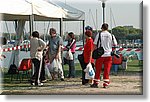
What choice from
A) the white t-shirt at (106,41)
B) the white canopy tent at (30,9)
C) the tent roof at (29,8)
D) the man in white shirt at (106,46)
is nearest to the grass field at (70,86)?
the man in white shirt at (106,46)

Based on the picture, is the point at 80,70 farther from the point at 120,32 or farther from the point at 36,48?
the point at 36,48

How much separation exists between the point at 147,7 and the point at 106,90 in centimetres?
222

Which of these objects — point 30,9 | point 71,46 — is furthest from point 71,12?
point 30,9

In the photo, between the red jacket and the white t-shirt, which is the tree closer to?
the red jacket

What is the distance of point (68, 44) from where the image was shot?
11.0 meters

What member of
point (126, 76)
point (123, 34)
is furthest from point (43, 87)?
point (123, 34)

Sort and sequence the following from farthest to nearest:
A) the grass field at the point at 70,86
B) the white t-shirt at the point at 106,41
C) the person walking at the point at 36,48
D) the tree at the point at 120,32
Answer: the tree at the point at 120,32 → the person walking at the point at 36,48 → the white t-shirt at the point at 106,41 → the grass field at the point at 70,86

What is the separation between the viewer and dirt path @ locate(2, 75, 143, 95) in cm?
836

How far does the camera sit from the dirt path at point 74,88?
836cm

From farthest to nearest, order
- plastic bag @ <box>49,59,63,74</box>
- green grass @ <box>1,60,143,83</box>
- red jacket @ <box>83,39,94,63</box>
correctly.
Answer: green grass @ <box>1,60,143,83</box>
plastic bag @ <box>49,59,63,74</box>
red jacket @ <box>83,39,94,63</box>

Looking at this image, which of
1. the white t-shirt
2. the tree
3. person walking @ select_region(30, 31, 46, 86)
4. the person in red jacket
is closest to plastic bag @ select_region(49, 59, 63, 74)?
person walking @ select_region(30, 31, 46, 86)

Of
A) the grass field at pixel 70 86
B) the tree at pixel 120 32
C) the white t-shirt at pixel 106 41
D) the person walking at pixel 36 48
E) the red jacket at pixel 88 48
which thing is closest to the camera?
the grass field at pixel 70 86

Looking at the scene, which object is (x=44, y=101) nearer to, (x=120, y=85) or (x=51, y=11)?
(x=120, y=85)

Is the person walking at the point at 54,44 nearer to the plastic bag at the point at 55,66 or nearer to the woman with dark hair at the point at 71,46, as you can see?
the plastic bag at the point at 55,66
